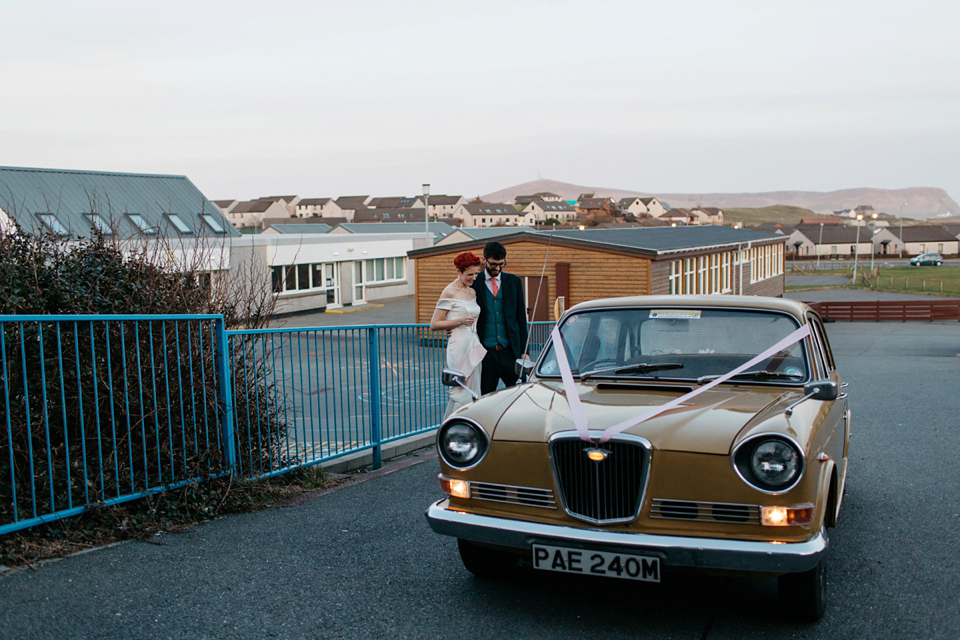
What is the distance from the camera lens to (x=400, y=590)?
173 inches

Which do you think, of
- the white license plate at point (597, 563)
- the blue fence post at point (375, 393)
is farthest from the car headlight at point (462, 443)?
the blue fence post at point (375, 393)

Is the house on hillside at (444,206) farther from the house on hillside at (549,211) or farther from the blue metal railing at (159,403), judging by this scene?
the blue metal railing at (159,403)

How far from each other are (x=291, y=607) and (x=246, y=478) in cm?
202

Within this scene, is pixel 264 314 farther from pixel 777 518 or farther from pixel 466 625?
pixel 777 518

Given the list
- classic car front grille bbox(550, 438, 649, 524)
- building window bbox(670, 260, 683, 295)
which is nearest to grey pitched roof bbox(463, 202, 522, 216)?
building window bbox(670, 260, 683, 295)

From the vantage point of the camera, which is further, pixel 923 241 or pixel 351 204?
pixel 351 204

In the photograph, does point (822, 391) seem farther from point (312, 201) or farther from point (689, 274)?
point (312, 201)

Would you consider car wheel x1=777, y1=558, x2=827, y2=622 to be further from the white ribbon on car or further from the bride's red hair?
the bride's red hair

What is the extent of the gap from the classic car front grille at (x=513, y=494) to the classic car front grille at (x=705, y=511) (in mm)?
492

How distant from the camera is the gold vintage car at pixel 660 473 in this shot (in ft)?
12.1

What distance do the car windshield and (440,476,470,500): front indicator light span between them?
116 centimetres

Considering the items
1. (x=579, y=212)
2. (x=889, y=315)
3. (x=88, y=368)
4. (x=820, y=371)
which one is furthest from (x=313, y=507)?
(x=579, y=212)

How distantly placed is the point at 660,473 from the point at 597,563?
49 centimetres

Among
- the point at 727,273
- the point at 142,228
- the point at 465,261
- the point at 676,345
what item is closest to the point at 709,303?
the point at 676,345
